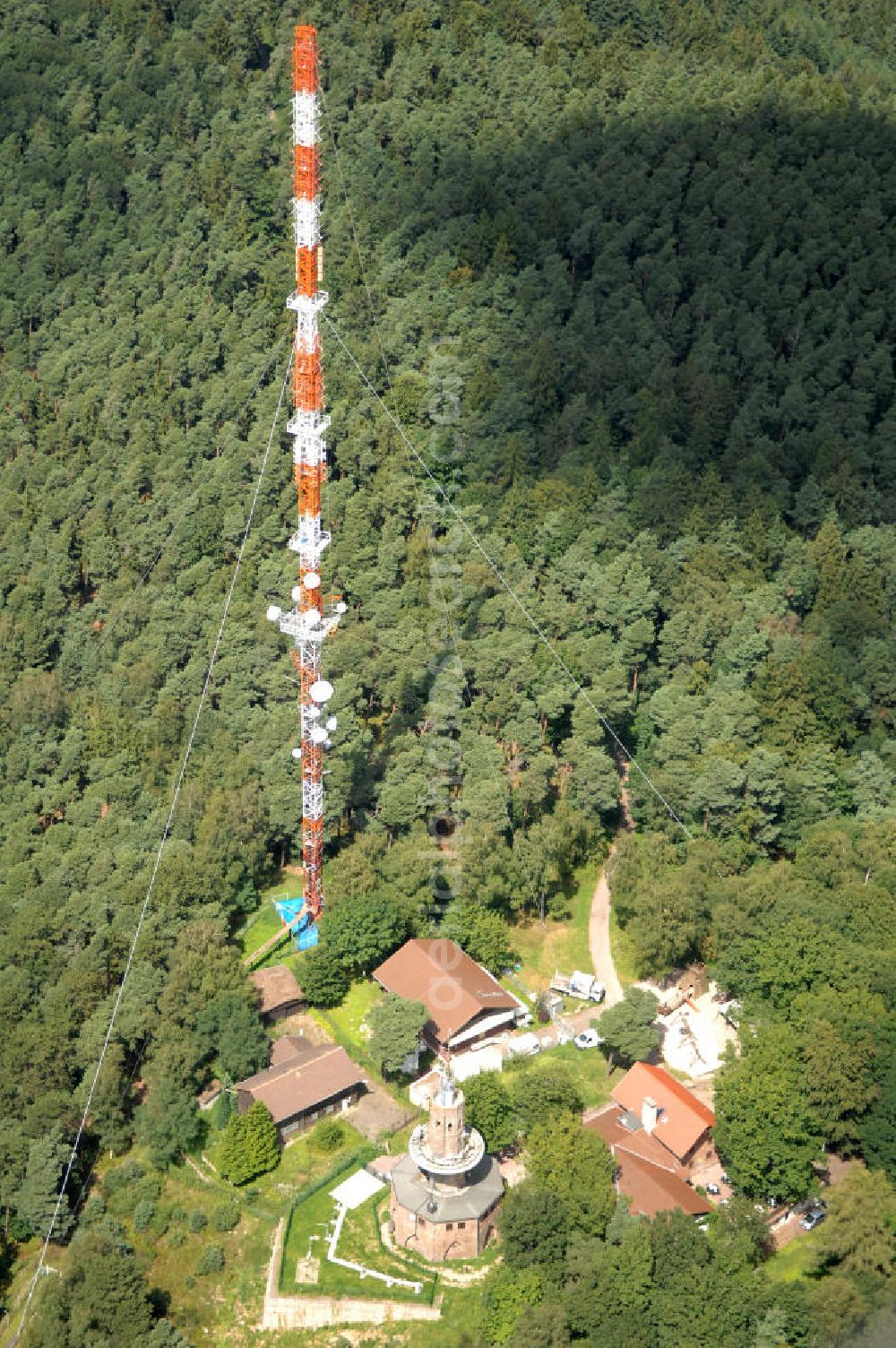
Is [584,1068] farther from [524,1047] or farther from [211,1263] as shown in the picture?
[211,1263]

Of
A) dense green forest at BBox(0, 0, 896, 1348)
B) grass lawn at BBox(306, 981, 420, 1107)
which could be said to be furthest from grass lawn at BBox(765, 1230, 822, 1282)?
grass lawn at BBox(306, 981, 420, 1107)

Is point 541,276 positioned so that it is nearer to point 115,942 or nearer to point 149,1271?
point 115,942

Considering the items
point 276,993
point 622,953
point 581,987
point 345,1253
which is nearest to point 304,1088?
point 276,993

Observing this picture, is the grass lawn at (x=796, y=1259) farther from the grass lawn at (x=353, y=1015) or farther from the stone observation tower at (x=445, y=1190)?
the grass lawn at (x=353, y=1015)

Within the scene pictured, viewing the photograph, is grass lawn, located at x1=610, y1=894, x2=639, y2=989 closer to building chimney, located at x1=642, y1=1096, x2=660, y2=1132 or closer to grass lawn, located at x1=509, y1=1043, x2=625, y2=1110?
grass lawn, located at x1=509, y1=1043, x2=625, y2=1110

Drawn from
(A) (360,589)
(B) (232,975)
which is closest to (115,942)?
(B) (232,975)
